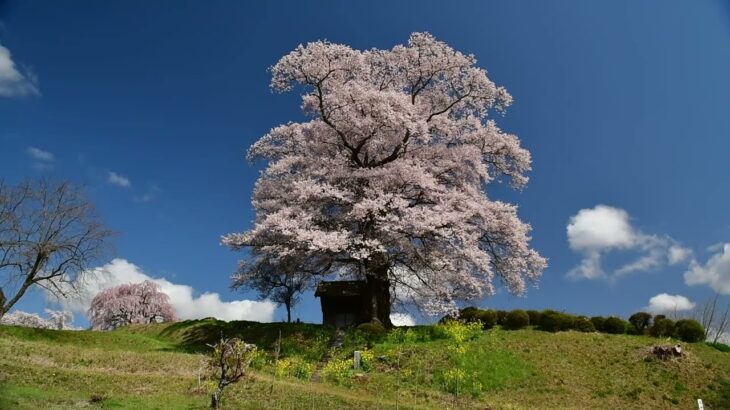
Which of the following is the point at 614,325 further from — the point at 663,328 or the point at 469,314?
the point at 469,314

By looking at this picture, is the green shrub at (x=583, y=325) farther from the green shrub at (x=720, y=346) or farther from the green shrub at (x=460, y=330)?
the green shrub at (x=720, y=346)

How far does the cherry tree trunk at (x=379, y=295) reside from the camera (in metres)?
31.8

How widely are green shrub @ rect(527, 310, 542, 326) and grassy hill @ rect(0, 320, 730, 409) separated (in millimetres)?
1535

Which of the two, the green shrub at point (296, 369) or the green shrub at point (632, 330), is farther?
the green shrub at point (632, 330)

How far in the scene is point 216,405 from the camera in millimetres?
17016

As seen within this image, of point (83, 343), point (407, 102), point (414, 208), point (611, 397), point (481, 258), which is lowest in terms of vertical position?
point (611, 397)

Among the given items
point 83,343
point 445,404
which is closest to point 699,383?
point 445,404

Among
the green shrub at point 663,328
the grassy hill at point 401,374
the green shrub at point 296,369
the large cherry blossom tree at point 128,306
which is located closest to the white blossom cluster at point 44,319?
the large cherry blossom tree at point 128,306

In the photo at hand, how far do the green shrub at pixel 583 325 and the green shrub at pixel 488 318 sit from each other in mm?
3871

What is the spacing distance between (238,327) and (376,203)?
34.3 feet

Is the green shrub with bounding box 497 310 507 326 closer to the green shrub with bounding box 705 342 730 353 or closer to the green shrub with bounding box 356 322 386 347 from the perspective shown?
the green shrub with bounding box 356 322 386 347

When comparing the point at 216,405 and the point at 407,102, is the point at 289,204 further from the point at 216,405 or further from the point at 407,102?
the point at 216,405

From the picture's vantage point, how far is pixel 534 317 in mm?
30203

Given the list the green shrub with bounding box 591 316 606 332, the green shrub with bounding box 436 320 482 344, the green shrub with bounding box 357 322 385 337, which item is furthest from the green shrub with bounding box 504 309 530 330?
the green shrub with bounding box 357 322 385 337
